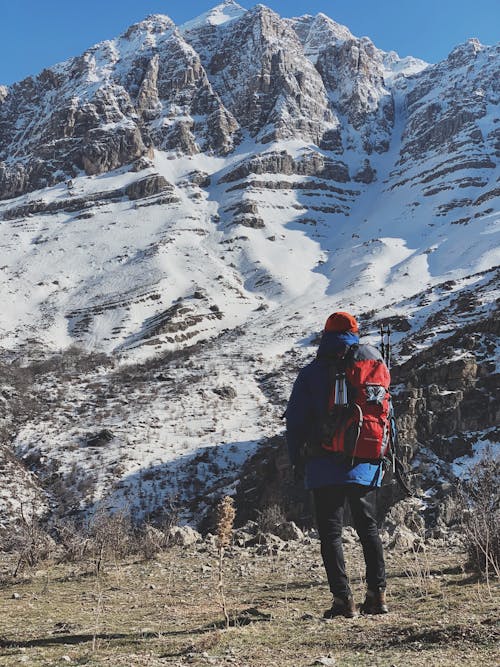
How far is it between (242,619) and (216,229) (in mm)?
89708

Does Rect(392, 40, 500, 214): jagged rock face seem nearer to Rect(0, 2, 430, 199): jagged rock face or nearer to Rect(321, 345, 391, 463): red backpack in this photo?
Rect(0, 2, 430, 199): jagged rock face

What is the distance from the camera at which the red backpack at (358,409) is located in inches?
164

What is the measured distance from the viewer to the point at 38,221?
3853 inches

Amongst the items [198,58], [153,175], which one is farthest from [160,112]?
[153,175]

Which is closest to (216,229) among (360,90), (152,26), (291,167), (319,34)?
(291,167)

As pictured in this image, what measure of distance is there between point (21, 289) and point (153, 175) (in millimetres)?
49369

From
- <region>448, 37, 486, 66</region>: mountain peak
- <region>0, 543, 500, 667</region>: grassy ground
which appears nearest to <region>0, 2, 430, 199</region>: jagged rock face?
<region>448, 37, 486, 66</region>: mountain peak

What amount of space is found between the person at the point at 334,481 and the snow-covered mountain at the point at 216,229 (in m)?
14.2

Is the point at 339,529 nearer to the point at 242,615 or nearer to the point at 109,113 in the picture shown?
the point at 242,615

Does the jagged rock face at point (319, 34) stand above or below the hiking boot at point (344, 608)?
above

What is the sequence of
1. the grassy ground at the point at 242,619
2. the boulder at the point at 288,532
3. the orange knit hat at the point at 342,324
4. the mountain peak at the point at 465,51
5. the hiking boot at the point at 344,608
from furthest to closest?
1. the mountain peak at the point at 465,51
2. the boulder at the point at 288,532
3. the orange knit hat at the point at 342,324
4. the hiking boot at the point at 344,608
5. the grassy ground at the point at 242,619

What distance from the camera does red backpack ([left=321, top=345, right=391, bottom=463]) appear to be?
4.16 m

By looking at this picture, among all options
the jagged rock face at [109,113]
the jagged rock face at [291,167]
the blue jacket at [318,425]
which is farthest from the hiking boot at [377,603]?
the jagged rock face at [109,113]

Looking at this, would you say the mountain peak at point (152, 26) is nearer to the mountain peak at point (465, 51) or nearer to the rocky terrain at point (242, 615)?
the mountain peak at point (465, 51)
